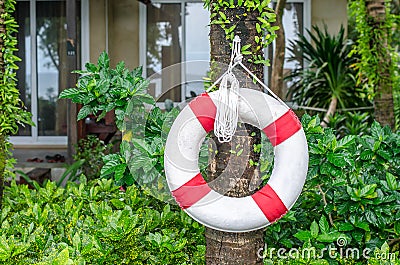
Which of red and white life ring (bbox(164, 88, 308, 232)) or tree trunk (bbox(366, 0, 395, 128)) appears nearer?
red and white life ring (bbox(164, 88, 308, 232))

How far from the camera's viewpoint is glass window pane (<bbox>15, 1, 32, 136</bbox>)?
8367 mm

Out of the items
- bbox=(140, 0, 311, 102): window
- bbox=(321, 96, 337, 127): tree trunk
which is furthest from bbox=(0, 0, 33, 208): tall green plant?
bbox=(140, 0, 311, 102): window

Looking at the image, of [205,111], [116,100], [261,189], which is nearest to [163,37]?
[116,100]

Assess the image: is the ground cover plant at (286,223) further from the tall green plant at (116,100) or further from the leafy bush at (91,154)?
the leafy bush at (91,154)

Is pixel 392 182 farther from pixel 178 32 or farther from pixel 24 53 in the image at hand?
pixel 24 53

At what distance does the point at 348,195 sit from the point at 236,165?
0.73m

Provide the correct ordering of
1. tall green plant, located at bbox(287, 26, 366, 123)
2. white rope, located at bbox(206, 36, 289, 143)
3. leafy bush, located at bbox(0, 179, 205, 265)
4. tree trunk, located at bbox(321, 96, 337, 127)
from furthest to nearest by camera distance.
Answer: tall green plant, located at bbox(287, 26, 366, 123)
tree trunk, located at bbox(321, 96, 337, 127)
leafy bush, located at bbox(0, 179, 205, 265)
white rope, located at bbox(206, 36, 289, 143)

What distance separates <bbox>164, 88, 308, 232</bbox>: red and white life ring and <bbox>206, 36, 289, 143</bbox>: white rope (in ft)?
0.09

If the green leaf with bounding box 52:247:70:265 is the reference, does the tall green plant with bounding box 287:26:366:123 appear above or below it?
above

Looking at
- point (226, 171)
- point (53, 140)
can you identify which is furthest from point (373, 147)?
point (53, 140)

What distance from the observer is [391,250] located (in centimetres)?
304

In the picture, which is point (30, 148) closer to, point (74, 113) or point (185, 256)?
point (74, 113)

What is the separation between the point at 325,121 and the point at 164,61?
2.65 meters

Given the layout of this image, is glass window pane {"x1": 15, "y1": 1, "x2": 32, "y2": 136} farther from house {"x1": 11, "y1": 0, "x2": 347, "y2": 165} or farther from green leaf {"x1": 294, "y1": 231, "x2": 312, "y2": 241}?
green leaf {"x1": 294, "y1": 231, "x2": 312, "y2": 241}
